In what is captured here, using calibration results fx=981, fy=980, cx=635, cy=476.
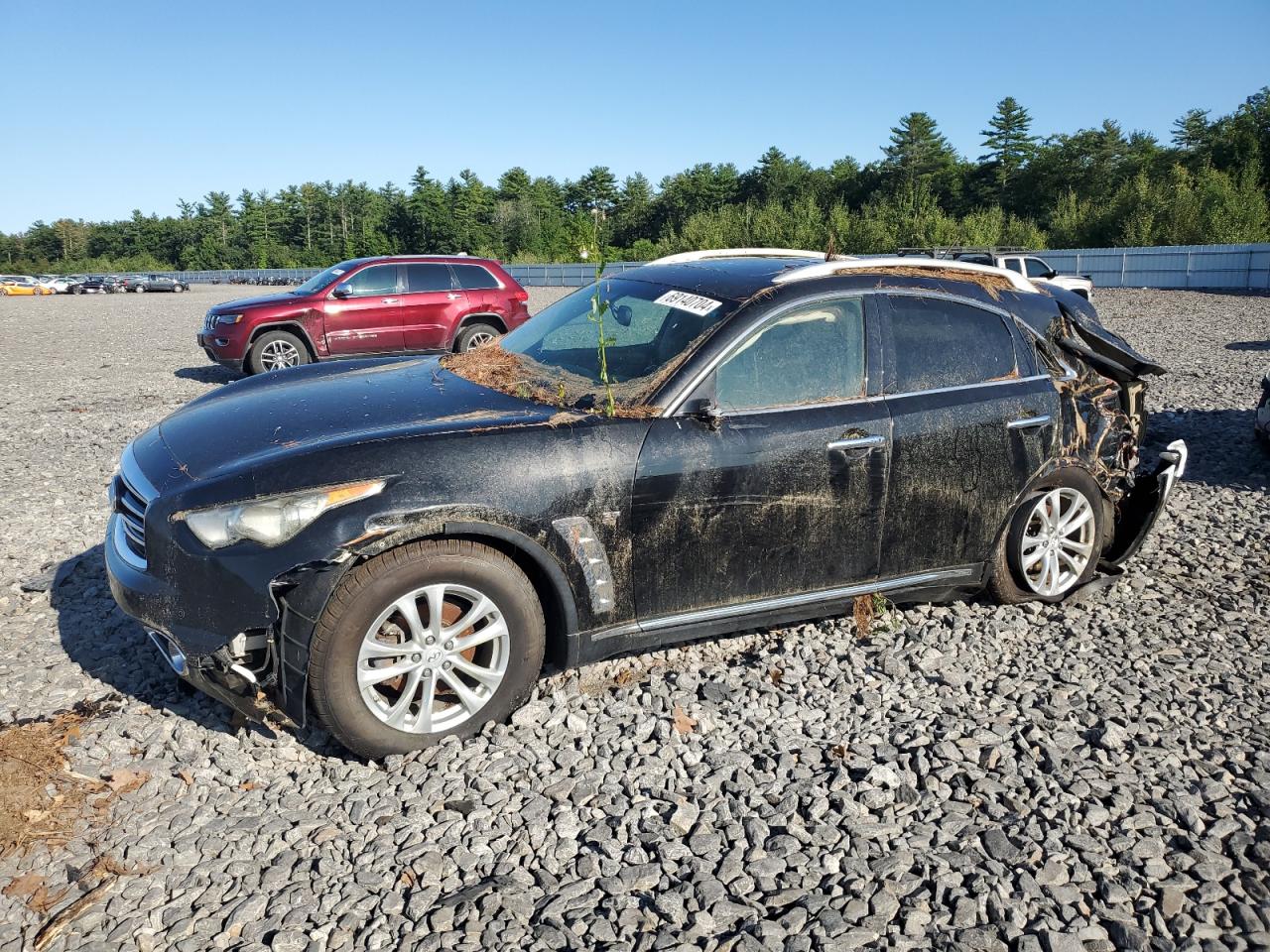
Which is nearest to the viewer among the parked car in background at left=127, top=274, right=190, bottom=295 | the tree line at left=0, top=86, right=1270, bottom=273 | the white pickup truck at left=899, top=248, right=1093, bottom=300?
the white pickup truck at left=899, top=248, right=1093, bottom=300

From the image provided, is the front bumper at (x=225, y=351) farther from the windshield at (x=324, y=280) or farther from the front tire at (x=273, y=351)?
the windshield at (x=324, y=280)

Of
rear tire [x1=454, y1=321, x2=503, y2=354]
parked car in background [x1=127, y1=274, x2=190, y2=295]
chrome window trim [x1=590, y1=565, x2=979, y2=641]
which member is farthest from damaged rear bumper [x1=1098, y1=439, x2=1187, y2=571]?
parked car in background [x1=127, y1=274, x2=190, y2=295]

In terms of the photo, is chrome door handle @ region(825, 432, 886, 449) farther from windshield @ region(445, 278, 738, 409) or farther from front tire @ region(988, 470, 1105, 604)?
front tire @ region(988, 470, 1105, 604)

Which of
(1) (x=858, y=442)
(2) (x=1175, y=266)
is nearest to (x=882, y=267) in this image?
(1) (x=858, y=442)

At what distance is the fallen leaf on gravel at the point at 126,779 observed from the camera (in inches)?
133

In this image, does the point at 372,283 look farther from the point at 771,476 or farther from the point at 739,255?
the point at 771,476

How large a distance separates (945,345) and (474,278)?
1088 centimetres

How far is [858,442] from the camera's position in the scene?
4176 mm

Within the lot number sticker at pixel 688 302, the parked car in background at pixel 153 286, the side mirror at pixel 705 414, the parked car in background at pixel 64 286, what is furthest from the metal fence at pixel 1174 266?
the parked car in background at pixel 153 286

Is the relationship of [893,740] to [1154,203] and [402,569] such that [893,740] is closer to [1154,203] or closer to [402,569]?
[402,569]

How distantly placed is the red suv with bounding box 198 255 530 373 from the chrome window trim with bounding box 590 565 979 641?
10245 millimetres

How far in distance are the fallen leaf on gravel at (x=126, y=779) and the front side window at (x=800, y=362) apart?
8.37 ft

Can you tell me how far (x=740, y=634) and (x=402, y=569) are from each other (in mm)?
1928

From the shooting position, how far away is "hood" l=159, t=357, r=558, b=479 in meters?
3.58
